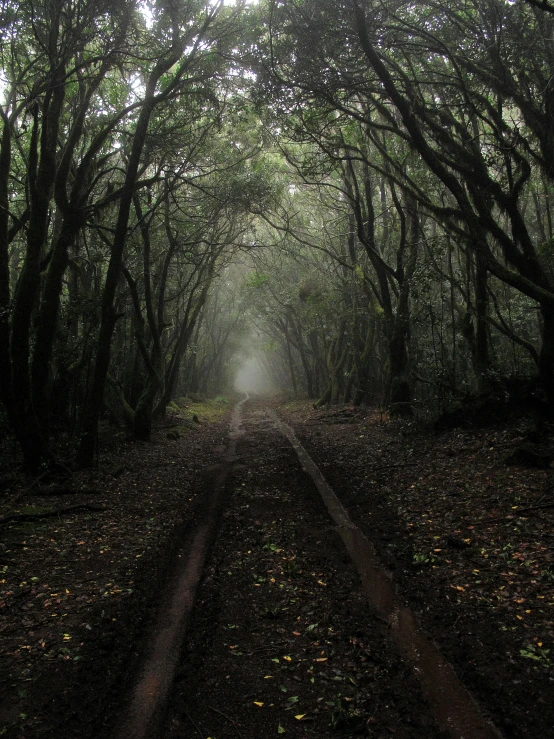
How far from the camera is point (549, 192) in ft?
50.0

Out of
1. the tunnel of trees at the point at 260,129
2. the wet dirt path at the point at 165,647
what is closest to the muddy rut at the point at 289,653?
the wet dirt path at the point at 165,647

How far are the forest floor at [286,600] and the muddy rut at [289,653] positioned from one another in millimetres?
18

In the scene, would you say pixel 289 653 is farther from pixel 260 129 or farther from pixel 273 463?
pixel 260 129

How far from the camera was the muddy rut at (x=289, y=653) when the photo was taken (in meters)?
3.35

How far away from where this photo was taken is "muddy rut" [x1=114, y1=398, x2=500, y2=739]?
3.35m

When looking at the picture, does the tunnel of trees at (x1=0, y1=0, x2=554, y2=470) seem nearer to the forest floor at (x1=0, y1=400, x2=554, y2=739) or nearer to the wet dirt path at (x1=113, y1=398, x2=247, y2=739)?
the forest floor at (x1=0, y1=400, x2=554, y2=739)

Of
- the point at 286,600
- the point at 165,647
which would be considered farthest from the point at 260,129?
the point at 165,647

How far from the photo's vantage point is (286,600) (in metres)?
5.07

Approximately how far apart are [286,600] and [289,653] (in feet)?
2.99

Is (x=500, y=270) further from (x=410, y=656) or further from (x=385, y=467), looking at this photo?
(x=410, y=656)

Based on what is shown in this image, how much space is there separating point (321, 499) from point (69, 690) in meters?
5.46

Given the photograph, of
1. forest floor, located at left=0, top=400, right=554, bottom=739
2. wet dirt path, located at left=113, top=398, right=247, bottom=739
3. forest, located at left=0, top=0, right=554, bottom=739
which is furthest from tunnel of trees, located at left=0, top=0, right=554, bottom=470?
wet dirt path, located at left=113, top=398, right=247, bottom=739

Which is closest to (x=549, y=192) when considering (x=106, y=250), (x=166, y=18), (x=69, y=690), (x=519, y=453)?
(x=519, y=453)

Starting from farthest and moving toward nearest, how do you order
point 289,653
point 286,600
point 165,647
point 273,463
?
point 273,463, point 286,600, point 165,647, point 289,653
